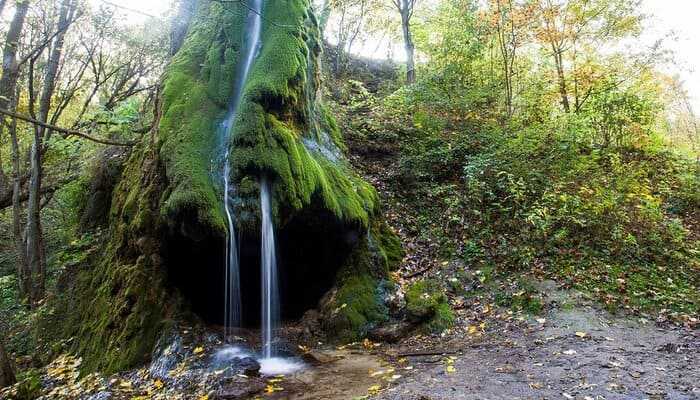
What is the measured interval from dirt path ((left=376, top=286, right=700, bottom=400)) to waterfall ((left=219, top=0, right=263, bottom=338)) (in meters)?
2.94

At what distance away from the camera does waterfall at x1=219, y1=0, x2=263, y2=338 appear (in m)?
6.42

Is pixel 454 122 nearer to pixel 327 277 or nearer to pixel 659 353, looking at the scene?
pixel 327 277

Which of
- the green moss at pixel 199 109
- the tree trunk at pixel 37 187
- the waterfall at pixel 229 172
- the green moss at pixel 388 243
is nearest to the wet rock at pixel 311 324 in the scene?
the waterfall at pixel 229 172

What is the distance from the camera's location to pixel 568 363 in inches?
191

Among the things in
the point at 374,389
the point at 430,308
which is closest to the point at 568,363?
the point at 374,389

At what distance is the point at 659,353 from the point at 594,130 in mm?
8154

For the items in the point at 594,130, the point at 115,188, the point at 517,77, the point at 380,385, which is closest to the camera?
the point at 380,385

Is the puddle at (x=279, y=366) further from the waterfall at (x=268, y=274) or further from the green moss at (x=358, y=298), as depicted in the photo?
the green moss at (x=358, y=298)

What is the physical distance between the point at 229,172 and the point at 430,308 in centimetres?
374

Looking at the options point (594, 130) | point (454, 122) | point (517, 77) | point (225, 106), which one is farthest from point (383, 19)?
point (225, 106)

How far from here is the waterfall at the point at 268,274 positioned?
6.51m

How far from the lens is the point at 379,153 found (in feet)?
40.3

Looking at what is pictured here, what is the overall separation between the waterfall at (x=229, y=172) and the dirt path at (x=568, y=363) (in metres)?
2.94

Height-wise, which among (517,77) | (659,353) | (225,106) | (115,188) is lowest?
(659,353)
